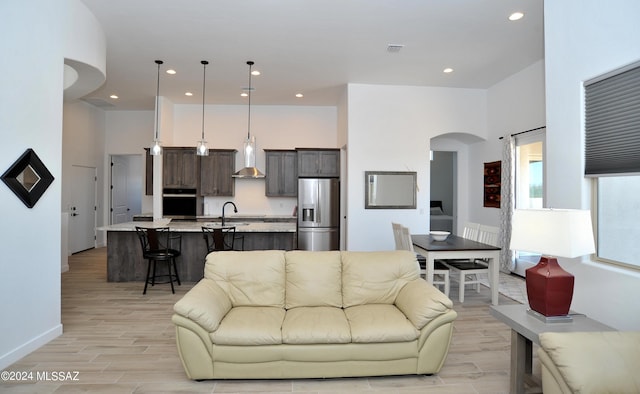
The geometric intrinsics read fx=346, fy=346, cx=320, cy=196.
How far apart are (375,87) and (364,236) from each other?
2745mm

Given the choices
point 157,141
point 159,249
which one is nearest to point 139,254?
point 159,249

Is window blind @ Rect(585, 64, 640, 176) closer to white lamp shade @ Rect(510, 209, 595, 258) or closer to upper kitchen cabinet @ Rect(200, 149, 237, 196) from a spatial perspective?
white lamp shade @ Rect(510, 209, 595, 258)

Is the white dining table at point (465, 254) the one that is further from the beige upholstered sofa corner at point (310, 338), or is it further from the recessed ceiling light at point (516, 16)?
the recessed ceiling light at point (516, 16)

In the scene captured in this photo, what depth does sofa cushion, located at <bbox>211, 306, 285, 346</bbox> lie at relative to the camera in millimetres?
2453

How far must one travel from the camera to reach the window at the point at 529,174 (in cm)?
550

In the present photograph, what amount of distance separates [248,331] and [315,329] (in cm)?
48

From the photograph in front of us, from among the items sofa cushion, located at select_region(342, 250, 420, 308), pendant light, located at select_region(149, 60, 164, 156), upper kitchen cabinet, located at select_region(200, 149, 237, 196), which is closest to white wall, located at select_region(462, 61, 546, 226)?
sofa cushion, located at select_region(342, 250, 420, 308)

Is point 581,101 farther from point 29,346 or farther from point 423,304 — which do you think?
point 29,346

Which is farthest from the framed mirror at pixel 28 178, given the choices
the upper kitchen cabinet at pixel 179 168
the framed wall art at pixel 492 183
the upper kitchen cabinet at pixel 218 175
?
the framed wall art at pixel 492 183

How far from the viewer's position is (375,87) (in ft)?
20.9

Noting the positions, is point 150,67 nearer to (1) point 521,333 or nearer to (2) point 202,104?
(2) point 202,104

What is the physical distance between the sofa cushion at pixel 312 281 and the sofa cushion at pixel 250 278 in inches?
3.3

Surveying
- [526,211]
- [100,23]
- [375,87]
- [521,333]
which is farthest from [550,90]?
[100,23]

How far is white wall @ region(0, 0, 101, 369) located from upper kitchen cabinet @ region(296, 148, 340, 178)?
445 centimetres
